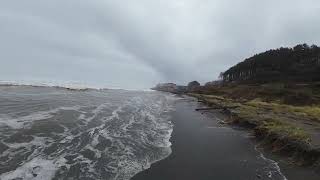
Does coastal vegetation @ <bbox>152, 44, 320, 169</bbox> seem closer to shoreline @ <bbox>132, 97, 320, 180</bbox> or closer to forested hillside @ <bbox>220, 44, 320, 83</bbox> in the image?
forested hillside @ <bbox>220, 44, 320, 83</bbox>

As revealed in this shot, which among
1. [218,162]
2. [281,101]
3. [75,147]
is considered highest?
[281,101]

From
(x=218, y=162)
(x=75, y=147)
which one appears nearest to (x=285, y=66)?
(x=218, y=162)

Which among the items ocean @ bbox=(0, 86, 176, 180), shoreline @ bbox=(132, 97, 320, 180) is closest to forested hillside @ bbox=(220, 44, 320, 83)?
shoreline @ bbox=(132, 97, 320, 180)

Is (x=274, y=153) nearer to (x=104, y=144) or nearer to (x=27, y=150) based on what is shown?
(x=104, y=144)

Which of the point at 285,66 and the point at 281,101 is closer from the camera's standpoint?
the point at 281,101

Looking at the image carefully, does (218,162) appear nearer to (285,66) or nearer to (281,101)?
(281,101)

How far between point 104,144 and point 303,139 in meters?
12.3

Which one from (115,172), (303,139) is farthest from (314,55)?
(115,172)

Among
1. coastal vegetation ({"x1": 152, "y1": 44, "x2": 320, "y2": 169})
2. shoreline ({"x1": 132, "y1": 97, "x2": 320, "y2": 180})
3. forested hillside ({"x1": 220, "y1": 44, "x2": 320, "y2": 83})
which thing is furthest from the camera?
forested hillside ({"x1": 220, "y1": 44, "x2": 320, "y2": 83})

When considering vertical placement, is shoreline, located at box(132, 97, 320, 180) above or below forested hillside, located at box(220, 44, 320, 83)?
below

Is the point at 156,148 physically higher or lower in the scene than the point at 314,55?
lower

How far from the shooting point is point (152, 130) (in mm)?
27625

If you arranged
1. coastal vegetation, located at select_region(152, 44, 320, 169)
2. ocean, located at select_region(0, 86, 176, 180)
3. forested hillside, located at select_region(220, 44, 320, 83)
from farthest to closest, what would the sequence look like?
forested hillside, located at select_region(220, 44, 320, 83), coastal vegetation, located at select_region(152, 44, 320, 169), ocean, located at select_region(0, 86, 176, 180)

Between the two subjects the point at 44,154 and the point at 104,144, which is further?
the point at 104,144
